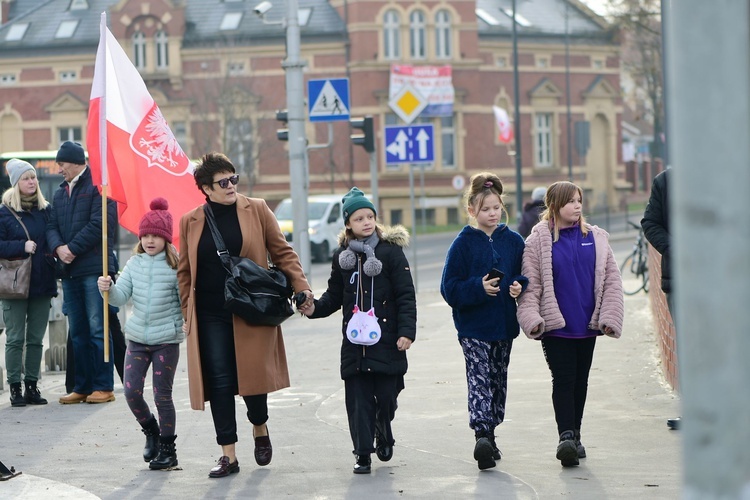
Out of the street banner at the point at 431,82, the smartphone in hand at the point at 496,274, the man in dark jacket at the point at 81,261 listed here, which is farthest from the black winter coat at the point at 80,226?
the street banner at the point at 431,82

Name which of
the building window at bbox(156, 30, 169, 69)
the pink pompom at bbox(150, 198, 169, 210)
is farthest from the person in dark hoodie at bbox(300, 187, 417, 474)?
the building window at bbox(156, 30, 169, 69)

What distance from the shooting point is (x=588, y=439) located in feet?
27.3

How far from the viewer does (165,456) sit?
25.5 ft

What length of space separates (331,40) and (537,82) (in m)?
10.3

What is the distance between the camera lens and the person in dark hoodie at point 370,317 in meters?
7.44

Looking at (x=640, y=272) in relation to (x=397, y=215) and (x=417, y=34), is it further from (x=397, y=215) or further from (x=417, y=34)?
(x=417, y=34)

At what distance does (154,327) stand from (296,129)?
1178cm

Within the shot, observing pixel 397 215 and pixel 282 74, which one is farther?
pixel 282 74

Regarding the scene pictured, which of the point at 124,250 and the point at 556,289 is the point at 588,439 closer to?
the point at 556,289

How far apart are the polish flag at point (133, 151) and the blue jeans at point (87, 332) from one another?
1.31m

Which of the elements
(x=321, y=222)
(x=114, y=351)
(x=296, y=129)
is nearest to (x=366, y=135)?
(x=296, y=129)

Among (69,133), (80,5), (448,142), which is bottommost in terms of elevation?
(448,142)

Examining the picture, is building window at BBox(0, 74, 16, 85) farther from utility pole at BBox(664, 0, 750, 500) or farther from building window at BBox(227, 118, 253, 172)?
utility pole at BBox(664, 0, 750, 500)

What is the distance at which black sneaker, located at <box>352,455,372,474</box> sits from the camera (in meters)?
7.43
